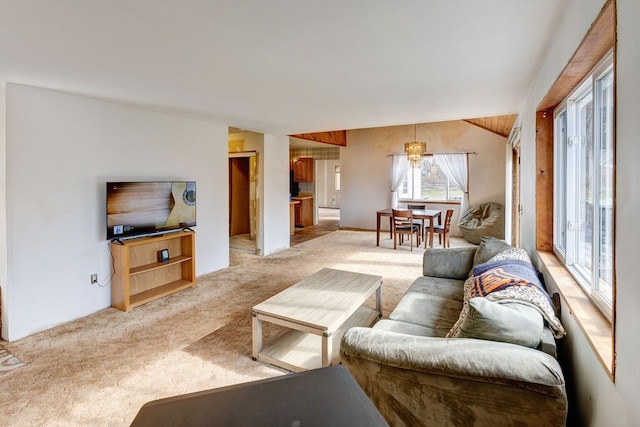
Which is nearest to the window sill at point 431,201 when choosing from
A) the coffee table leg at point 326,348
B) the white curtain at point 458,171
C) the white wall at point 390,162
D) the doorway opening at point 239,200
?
the white wall at point 390,162

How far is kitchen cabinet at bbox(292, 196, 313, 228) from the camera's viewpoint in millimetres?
9711

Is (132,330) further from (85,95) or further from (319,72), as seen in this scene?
(319,72)

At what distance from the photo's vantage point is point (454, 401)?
1.30 m

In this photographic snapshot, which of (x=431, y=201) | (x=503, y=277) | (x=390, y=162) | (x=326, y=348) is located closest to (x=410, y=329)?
(x=326, y=348)

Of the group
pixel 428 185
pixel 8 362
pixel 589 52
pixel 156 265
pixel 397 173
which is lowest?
pixel 8 362

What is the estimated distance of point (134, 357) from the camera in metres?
2.51

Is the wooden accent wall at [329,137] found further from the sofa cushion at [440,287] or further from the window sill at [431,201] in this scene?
the sofa cushion at [440,287]

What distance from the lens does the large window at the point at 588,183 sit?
156 centimetres

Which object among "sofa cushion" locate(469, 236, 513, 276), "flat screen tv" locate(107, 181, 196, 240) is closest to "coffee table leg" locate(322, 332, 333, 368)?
"sofa cushion" locate(469, 236, 513, 276)

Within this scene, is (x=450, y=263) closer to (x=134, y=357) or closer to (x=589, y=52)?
(x=589, y=52)

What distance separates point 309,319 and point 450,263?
1.65 meters

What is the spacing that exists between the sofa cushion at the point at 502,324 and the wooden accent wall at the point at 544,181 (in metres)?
1.37

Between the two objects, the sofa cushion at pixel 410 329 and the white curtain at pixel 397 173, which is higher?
the white curtain at pixel 397 173

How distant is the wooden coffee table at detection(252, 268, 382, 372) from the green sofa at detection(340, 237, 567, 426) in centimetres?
65
